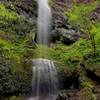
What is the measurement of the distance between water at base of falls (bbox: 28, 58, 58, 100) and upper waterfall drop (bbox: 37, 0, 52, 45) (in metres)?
5.92

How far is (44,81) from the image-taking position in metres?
15.8

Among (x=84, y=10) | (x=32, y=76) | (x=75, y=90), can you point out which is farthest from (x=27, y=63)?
(x=84, y=10)

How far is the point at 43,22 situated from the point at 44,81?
8919 millimetres

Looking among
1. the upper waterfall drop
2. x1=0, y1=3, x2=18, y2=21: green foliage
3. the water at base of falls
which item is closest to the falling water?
the water at base of falls

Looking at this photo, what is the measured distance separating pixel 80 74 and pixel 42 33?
804cm

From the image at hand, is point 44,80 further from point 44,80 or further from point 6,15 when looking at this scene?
point 6,15

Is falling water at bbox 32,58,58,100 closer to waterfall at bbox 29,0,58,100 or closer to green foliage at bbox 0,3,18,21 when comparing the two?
waterfall at bbox 29,0,58,100

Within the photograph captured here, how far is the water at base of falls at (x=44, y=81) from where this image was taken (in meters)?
15.3

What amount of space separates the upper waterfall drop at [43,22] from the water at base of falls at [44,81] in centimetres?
592

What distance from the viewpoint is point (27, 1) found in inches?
981

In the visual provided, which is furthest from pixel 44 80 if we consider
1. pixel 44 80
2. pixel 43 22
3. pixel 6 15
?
pixel 43 22

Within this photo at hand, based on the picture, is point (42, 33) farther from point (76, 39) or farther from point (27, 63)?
point (27, 63)

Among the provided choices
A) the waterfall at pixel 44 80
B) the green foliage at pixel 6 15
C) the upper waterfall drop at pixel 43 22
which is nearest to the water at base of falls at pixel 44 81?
the waterfall at pixel 44 80

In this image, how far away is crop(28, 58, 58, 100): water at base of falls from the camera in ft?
50.2
